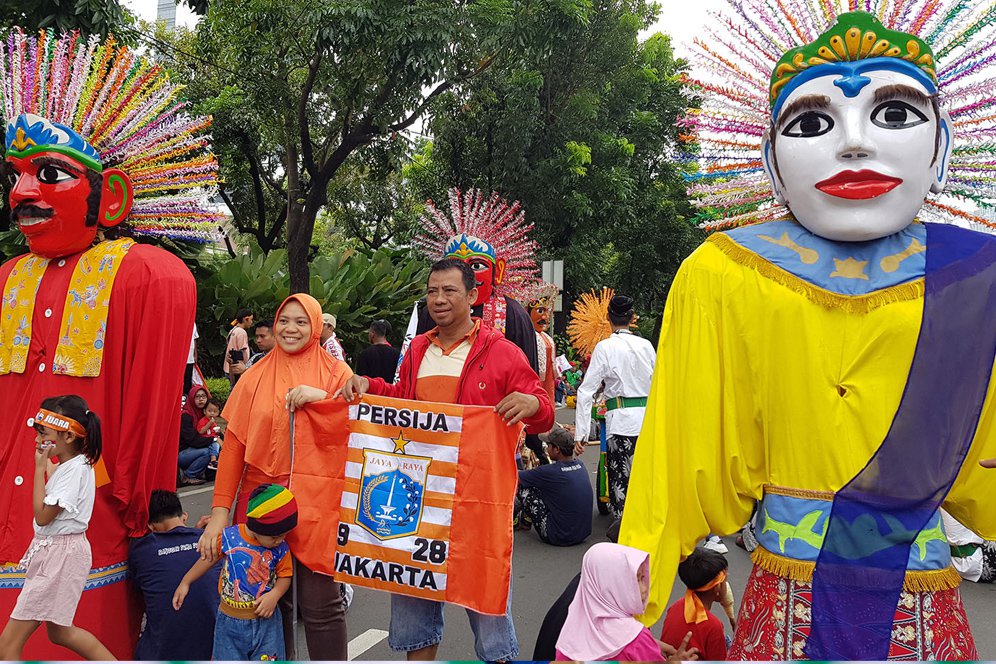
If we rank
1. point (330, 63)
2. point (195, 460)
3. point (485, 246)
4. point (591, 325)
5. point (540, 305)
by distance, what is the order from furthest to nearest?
point (330, 63) → point (540, 305) → point (591, 325) → point (195, 460) → point (485, 246)

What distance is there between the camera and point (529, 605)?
498 centimetres

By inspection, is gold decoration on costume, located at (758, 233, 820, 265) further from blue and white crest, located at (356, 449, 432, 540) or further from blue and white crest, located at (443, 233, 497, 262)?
blue and white crest, located at (443, 233, 497, 262)

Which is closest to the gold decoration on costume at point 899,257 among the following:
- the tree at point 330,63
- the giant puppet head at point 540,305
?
the giant puppet head at point 540,305

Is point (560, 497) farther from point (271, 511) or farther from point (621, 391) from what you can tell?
Answer: point (271, 511)

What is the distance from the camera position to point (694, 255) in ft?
7.60

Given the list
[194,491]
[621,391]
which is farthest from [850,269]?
[194,491]

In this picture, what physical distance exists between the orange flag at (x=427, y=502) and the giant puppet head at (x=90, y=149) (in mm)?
1331

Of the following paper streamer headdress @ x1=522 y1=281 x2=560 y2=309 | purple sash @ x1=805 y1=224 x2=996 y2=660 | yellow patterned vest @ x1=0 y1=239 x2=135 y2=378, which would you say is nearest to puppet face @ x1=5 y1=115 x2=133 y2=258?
yellow patterned vest @ x1=0 y1=239 x2=135 y2=378

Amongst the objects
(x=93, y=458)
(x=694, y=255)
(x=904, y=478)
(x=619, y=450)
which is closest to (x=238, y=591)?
(x=93, y=458)

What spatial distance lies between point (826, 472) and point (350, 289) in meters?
13.4

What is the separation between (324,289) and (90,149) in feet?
36.3

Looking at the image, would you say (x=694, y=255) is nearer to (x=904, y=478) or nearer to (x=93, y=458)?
(x=904, y=478)

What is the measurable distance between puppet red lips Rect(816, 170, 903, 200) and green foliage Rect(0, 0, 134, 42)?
26.7 ft

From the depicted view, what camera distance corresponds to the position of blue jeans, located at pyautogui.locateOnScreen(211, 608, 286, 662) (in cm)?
318
